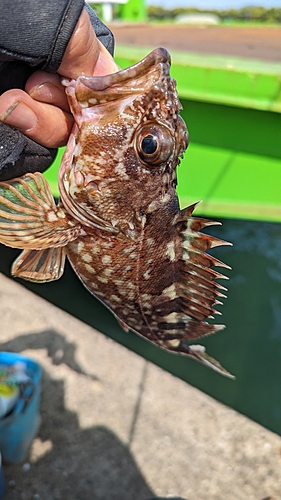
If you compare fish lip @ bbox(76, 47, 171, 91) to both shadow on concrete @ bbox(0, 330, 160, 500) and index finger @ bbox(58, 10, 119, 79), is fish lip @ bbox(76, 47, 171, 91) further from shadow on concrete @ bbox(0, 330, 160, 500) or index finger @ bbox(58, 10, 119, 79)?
shadow on concrete @ bbox(0, 330, 160, 500)

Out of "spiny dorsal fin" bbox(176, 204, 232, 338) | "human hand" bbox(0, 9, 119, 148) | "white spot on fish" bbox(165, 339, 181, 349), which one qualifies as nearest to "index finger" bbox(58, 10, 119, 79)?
"human hand" bbox(0, 9, 119, 148)

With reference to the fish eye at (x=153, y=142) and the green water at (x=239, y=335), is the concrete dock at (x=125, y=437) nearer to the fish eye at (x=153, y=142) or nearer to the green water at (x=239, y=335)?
the green water at (x=239, y=335)

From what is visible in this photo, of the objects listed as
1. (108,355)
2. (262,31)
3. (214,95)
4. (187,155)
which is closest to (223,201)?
(187,155)

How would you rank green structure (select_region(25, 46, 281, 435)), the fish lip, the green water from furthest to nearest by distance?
the green water
green structure (select_region(25, 46, 281, 435))
the fish lip

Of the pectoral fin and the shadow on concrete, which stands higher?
the pectoral fin

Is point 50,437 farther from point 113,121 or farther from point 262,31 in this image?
point 262,31

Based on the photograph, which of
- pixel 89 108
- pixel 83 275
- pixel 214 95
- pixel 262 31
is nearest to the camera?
pixel 89 108
